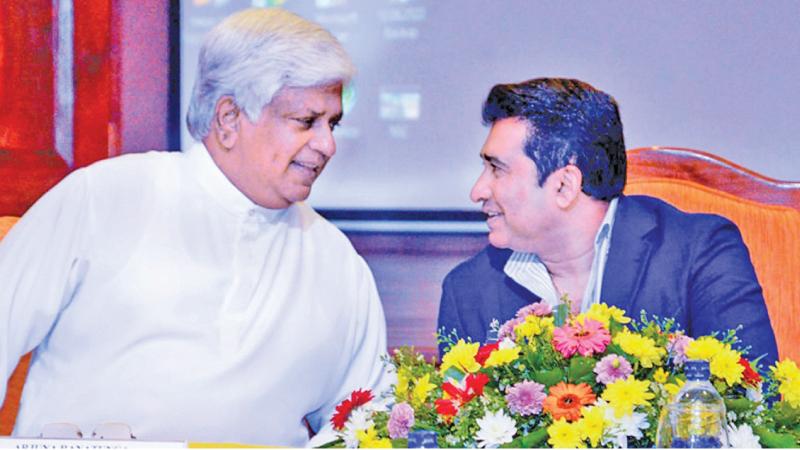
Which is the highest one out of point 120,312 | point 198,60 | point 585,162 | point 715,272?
point 198,60

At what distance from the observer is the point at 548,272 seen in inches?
125

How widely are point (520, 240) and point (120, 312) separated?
1.05 meters

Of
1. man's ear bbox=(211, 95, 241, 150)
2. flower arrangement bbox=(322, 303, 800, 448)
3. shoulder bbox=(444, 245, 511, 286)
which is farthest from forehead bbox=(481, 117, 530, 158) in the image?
flower arrangement bbox=(322, 303, 800, 448)

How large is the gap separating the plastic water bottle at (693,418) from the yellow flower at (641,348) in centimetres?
9

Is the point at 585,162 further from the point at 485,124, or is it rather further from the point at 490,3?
the point at 490,3

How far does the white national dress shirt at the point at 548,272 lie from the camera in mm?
3109

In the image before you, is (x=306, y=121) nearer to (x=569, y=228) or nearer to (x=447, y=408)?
(x=569, y=228)

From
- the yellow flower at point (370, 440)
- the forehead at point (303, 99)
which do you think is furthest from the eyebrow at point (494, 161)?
the yellow flower at point (370, 440)

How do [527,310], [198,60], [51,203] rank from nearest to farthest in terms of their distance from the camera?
1. [527,310]
2. [51,203]
3. [198,60]

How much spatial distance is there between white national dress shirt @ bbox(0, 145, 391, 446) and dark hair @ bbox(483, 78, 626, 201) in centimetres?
58

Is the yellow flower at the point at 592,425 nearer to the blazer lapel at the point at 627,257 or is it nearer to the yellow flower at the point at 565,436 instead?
the yellow flower at the point at 565,436

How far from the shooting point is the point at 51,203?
2.97m

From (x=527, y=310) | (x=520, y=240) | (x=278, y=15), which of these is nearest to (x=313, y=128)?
(x=278, y=15)

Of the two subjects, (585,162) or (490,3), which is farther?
(490,3)
